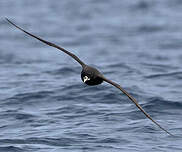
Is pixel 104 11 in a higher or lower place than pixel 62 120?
higher

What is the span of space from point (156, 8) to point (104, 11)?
2668mm

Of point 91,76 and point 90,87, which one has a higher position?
point 91,76

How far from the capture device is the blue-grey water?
14852mm

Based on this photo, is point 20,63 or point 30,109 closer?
point 30,109

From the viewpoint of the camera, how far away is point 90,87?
765 inches

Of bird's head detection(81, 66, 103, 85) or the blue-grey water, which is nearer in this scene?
the blue-grey water

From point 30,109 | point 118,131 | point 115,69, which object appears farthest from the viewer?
point 115,69

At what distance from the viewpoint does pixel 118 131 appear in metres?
15.3

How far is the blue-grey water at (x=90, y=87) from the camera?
1485cm

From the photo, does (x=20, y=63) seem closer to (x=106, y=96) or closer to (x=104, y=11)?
(x=106, y=96)

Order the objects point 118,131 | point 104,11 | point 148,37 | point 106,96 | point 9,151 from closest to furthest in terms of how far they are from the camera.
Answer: point 9,151
point 118,131
point 106,96
point 148,37
point 104,11

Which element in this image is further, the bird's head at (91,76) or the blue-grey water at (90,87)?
the bird's head at (91,76)

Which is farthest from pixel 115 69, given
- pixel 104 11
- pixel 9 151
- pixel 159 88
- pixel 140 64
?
pixel 104 11

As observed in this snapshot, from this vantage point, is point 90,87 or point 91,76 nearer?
point 91,76
